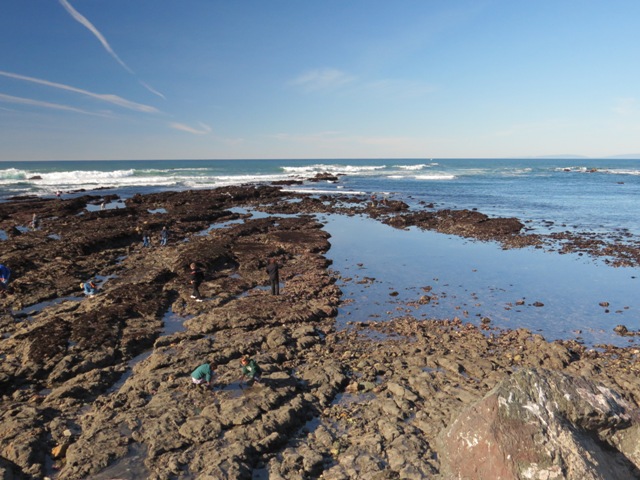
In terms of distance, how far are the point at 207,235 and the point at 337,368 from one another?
851 inches

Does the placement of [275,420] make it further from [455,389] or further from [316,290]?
[316,290]

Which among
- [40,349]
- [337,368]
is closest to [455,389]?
[337,368]

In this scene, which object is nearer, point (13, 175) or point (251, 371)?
point (251, 371)

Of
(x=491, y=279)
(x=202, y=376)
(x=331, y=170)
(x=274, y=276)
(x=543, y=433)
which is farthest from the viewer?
(x=331, y=170)

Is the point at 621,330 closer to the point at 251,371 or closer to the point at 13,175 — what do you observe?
the point at 251,371

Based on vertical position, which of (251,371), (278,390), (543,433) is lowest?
(278,390)

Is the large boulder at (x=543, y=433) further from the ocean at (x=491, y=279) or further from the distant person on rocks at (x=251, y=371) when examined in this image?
the ocean at (x=491, y=279)

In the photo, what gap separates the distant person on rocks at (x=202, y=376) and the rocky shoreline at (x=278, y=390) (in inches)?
11.9

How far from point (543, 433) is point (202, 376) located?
783cm

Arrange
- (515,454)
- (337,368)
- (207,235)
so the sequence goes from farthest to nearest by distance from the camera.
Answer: (207,235)
(337,368)
(515,454)

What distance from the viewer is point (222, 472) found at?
7.24 m

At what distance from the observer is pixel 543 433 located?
644 centimetres

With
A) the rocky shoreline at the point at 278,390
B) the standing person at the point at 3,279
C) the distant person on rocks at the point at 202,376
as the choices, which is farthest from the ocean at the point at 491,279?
the standing person at the point at 3,279

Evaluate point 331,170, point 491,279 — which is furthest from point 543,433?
point 331,170
